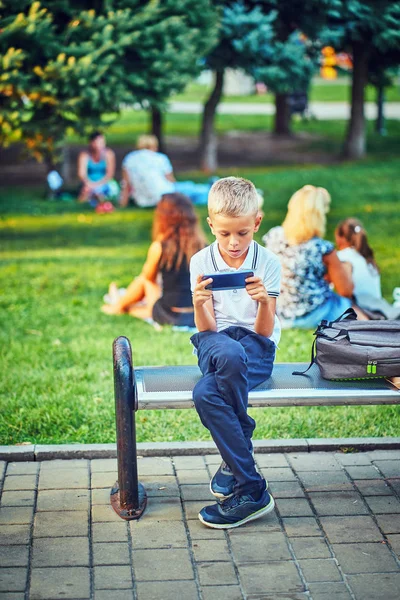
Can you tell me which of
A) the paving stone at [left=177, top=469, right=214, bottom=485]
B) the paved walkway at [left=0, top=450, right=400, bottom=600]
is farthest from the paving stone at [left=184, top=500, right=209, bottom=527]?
the paving stone at [left=177, top=469, right=214, bottom=485]

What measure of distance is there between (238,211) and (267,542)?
1.53m

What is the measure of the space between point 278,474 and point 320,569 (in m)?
1.04

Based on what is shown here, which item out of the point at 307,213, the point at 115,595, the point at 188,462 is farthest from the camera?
the point at 307,213

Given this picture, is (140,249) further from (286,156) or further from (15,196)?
(286,156)

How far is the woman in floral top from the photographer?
24.3ft

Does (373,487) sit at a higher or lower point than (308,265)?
lower

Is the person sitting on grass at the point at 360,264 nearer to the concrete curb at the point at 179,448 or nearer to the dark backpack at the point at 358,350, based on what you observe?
the concrete curb at the point at 179,448

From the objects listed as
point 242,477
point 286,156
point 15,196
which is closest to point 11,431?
point 242,477

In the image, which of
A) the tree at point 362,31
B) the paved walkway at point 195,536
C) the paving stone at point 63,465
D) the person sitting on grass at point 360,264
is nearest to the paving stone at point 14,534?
the paved walkway at point 195,536

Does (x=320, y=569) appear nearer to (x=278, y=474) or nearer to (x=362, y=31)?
(x=278, y=474)

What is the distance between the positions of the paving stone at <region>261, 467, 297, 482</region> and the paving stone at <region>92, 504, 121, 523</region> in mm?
885

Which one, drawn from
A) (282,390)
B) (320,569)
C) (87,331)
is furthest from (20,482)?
(87,331)

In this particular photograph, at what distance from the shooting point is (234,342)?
4.34 m

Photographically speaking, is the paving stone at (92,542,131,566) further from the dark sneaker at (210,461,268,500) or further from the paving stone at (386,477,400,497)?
the paving stone at (386,477,400,497)
